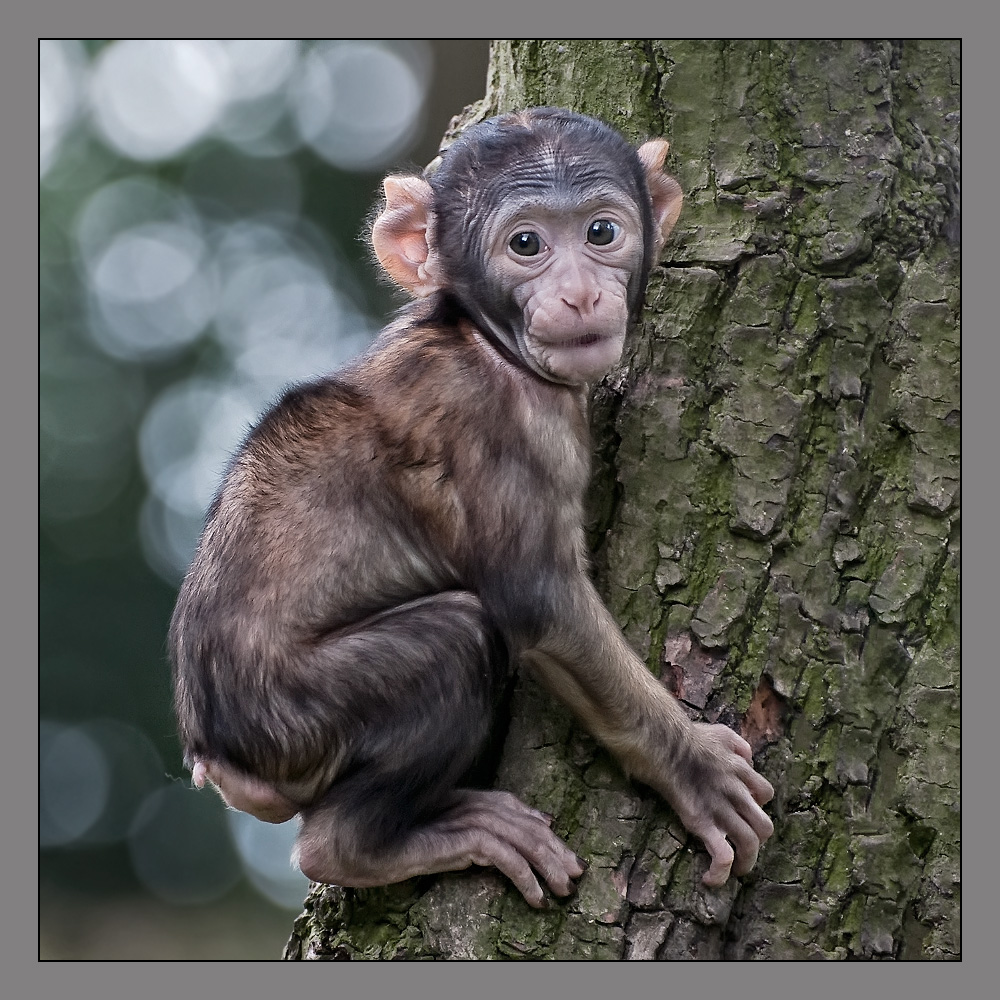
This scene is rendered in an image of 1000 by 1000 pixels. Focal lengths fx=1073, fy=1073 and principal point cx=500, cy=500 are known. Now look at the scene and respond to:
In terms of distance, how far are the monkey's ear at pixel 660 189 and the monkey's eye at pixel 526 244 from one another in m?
0.66

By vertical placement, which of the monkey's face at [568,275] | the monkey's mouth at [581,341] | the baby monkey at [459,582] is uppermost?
the monkey's face at [568,275]

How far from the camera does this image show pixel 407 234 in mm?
5238

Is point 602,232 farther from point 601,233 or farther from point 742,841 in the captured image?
point 742,841

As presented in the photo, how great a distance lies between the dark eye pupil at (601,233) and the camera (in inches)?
187

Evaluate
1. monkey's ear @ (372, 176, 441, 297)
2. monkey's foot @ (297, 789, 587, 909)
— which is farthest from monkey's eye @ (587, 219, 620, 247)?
monkey's foot @ (297, 789, 587, 909)

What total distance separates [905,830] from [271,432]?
131 inches

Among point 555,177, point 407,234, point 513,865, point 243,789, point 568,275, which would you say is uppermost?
point 555,177

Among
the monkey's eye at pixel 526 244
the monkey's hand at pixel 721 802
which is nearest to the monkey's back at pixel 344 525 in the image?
the monkey's eye at pixel 526 244

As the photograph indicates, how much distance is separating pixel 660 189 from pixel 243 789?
333 centimetres

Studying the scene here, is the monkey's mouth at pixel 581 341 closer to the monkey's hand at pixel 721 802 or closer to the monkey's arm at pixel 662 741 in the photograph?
the monkey's arm at pixel 662 741

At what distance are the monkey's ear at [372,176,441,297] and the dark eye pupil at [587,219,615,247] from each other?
0.83 m

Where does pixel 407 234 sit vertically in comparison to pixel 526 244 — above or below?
above

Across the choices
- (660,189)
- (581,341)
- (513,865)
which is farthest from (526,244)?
(513,865)

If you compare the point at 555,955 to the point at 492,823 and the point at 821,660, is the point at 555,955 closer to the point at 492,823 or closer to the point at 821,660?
the point at 492,823
